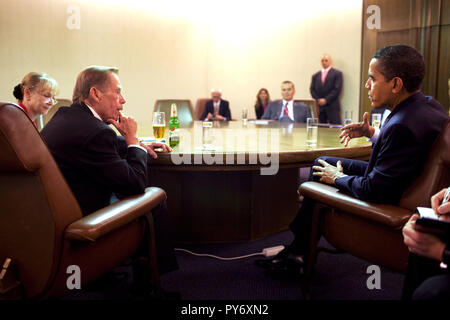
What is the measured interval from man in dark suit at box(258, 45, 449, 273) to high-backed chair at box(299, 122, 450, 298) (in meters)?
0.04

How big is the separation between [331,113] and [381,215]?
5.68 metres

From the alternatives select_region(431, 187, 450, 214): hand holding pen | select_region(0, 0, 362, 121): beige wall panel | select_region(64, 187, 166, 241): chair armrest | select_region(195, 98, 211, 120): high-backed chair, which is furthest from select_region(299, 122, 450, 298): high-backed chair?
select_region(195, 98, 211, 120): high-backed chair

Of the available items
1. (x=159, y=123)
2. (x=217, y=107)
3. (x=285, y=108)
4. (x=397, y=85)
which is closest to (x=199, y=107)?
(x=217, y=107)

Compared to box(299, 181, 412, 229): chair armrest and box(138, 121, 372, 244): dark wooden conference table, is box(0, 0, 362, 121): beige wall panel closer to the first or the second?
box(138, 121, 372, 244): dark wooden conference table

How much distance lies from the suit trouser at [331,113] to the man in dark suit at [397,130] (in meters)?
5.11

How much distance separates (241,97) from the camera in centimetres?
804

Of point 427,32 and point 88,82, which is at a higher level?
point 427,32

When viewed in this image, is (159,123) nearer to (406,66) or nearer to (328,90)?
(406,66)

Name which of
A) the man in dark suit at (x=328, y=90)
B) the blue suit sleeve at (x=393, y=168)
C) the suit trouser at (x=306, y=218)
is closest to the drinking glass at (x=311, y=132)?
the suit trouser at (x=306, y=218)

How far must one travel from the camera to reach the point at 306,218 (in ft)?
6.21

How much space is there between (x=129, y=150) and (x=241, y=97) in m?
6.46

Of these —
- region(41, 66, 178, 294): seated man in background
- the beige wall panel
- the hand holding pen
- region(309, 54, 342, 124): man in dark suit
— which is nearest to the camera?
the hand holding pen

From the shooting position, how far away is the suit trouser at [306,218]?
74.5 inches

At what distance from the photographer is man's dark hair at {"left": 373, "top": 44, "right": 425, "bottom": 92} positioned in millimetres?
1550
